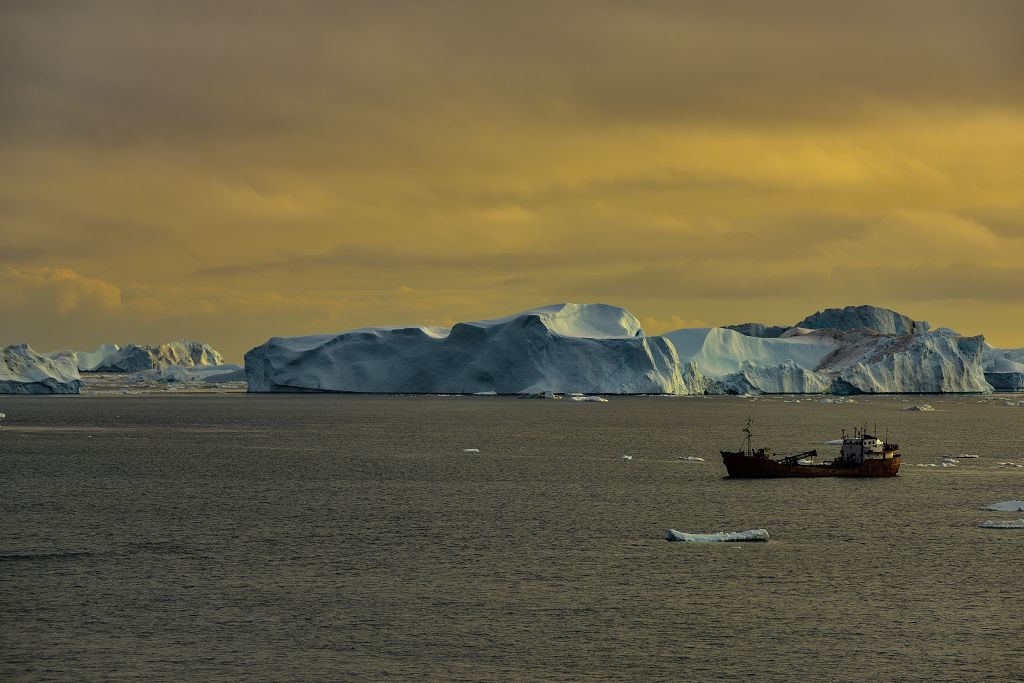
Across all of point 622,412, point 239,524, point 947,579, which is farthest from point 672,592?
point 622,412

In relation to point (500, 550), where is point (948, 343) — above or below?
above

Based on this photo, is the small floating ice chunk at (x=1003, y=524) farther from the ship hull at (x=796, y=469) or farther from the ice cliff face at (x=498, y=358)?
the ice cliff face at (x=498, y=358)

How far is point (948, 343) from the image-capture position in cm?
16075

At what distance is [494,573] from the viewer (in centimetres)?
3039

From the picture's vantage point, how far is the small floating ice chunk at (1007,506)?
138 feet

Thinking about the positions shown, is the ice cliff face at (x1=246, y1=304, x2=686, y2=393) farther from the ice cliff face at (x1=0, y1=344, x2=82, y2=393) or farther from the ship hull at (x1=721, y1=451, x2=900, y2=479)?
the ship hull at (x1=721, y1=451, x2=900, y2=479)

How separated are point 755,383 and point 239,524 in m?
134

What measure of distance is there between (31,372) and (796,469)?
122963 mm

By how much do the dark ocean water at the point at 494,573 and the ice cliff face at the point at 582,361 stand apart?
7588cm

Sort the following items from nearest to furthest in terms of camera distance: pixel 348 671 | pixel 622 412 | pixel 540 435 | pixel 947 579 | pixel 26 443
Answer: pixel 348 671 → pixel 947 579 → pixel 26 443 → pixel 540 435 → pixel 622 412

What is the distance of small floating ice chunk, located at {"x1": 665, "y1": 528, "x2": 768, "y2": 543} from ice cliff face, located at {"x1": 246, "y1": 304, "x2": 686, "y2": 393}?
9794 cm

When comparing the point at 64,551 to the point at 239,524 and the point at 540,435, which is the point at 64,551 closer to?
the point at 239,524

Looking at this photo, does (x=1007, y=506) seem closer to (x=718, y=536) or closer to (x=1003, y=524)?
(x=1003, y=524)

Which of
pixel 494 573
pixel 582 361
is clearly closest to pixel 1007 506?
pixel 494 573
